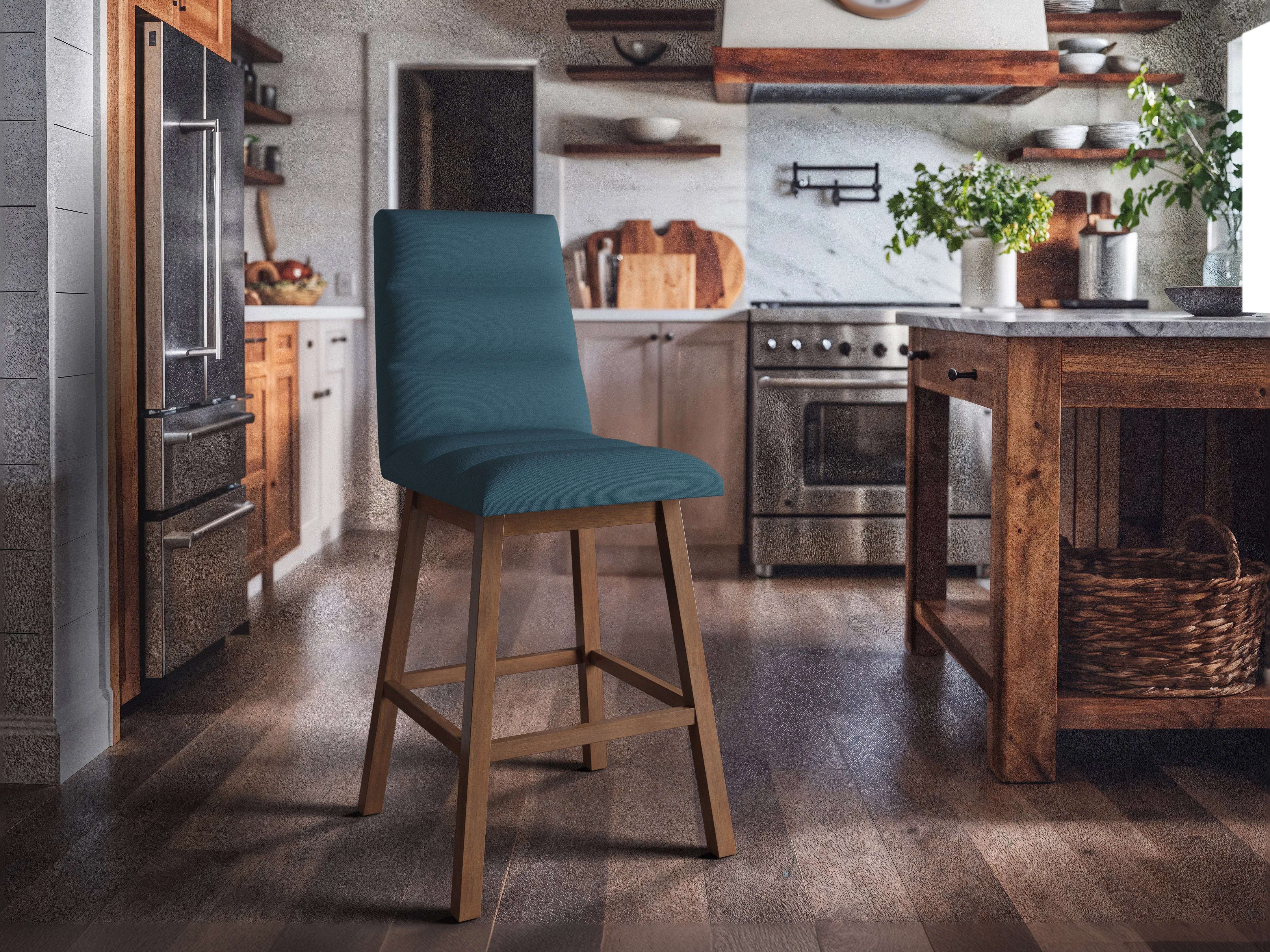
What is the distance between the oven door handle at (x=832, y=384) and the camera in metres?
3.74

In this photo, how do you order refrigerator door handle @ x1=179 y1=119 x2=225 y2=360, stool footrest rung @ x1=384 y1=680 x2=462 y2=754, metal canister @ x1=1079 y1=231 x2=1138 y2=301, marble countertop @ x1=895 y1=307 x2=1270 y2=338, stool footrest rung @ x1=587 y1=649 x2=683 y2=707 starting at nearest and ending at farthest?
1. stool footrest rung @ x1=384 y1=680 x2=462 y2=754
2. stool footrest rung @ x1=587 y1=649 x2=683 y2=707
3. marble countertop @ x1=895 y1=307 x2=1270 y2=338
4. refrigerator door handle @ x1=179 y1=119 x2=225 y2=360
5. metal canister @ x1=1079 y1=231 x2=1138 y2=301

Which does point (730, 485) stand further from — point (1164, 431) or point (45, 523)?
point (45, 523)

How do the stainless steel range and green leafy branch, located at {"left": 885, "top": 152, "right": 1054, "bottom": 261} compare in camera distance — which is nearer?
green leafy branch, located at {"left": 885, "top": 152, "right": 1054, "bottom": 261}

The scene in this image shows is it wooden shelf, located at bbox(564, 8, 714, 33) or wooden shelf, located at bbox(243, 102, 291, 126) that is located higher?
wooden shelf, located at bbox(564, 8, 714, 33)

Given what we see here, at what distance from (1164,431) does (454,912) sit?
6.35 ft

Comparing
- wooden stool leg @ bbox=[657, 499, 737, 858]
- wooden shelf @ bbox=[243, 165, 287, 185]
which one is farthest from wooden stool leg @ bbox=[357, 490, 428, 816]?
wooden shelf @ bbox=[243, 165, 287, 185]

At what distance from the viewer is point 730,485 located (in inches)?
156

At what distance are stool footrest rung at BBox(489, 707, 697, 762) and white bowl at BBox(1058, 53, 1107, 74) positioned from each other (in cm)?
347

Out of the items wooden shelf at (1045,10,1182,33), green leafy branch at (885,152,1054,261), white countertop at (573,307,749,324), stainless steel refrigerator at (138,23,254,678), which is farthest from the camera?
wooden shelf at (1045,10,1182,33)

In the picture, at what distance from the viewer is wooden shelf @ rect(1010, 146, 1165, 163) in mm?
4254

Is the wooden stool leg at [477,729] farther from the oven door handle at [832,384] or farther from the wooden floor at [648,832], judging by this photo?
the oven door handle at [832,384]

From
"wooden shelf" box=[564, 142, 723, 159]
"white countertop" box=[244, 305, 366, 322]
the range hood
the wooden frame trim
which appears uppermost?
the range hood

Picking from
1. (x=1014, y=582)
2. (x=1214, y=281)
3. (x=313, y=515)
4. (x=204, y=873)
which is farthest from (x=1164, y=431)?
(x=313, y=515)

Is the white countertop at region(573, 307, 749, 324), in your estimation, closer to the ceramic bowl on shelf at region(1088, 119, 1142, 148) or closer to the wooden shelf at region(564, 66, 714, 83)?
the wooden shelf at region(564, 66, 714, 83)
